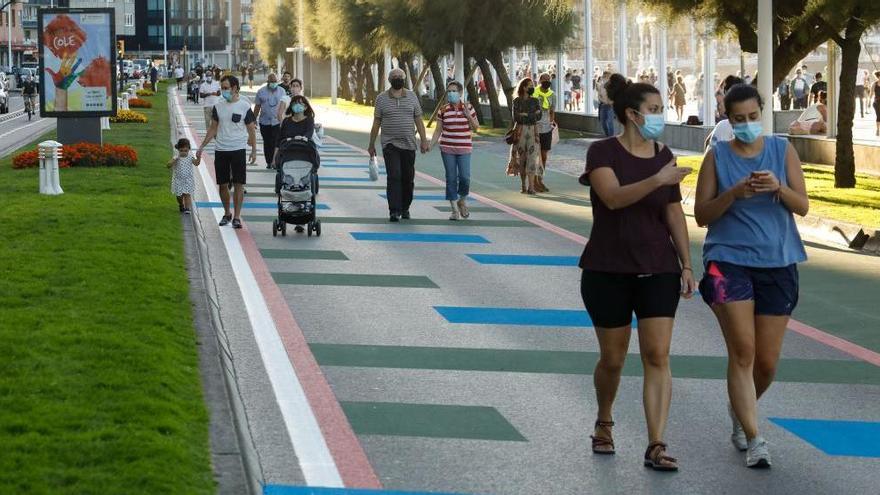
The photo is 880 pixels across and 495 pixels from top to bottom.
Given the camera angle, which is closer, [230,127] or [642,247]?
[642,247]

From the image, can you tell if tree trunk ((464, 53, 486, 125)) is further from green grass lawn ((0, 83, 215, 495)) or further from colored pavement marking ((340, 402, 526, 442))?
colored pavement marking ((340, 402, 526, 442))

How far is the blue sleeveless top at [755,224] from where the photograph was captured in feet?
23.9

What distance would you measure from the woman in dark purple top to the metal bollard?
48.4 feet

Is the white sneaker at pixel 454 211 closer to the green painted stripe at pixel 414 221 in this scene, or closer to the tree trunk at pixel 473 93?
the green painted stripe at pixel 414 221

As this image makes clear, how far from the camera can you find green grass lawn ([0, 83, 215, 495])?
625cm

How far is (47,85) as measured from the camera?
2720 centimetres

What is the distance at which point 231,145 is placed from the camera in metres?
17.8

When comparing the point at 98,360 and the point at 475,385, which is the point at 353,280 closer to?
the point at 475,385

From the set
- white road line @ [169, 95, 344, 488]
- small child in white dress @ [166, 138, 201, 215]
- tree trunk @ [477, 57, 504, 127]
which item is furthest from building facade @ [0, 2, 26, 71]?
white road line @ [169, 95, 344, 488]

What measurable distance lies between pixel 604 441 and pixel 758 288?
959 millimetres

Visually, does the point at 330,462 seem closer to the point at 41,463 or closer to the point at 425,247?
the point at 41,463

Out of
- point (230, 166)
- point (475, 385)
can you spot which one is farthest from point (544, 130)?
point (475, 385)

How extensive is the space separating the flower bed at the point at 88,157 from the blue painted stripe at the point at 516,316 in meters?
16.2

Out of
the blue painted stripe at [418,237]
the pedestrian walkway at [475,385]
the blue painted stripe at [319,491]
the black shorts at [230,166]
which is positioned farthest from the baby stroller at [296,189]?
the blue painted stripe at [319,491]
